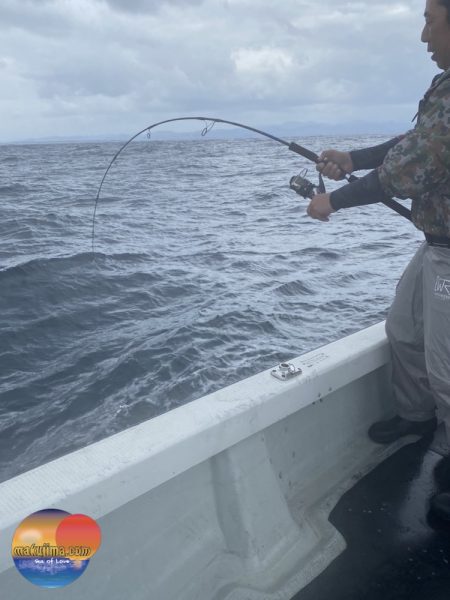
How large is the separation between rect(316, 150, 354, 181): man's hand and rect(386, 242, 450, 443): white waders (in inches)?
20.7

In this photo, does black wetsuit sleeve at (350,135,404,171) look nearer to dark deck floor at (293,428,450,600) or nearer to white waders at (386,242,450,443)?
white waders at (386,242,450,443)

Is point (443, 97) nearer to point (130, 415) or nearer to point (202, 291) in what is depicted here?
point (130, 415)

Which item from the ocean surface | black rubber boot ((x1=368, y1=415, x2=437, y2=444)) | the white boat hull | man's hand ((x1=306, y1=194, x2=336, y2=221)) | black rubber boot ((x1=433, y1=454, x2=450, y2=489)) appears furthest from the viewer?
the ocean surface

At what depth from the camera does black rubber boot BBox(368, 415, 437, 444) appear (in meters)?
2.87

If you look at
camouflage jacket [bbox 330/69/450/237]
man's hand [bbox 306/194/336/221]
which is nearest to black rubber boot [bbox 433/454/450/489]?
camouflage jacket [bbox 330/69/450/237]

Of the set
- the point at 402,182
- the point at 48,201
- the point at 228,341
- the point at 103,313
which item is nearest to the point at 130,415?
the point at 228,341

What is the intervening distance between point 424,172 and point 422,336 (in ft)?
3.04

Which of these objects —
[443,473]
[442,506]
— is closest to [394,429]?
[443,473]

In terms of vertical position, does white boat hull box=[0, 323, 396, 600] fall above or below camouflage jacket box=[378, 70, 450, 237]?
below

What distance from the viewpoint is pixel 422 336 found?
265 cm

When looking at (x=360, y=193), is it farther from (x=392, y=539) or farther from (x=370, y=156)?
(x=392, y=539)

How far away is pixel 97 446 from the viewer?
1.83m

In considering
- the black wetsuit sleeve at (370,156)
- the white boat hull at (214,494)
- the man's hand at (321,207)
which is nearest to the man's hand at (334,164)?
the black wetsuit sleeve at (370,156)

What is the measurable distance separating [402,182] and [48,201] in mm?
15186
